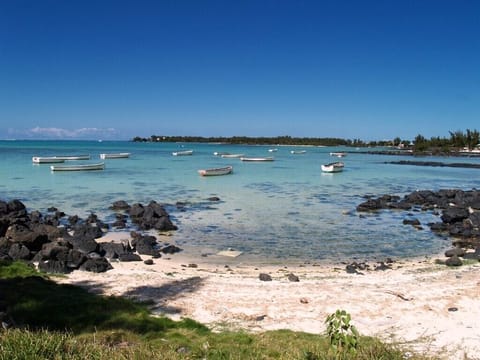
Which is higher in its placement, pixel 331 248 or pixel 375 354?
pixel 375 354

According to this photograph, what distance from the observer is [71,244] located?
14016 mm

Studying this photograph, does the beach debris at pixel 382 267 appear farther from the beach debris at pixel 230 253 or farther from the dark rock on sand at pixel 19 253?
the dark rock on sand at pixel 19 253

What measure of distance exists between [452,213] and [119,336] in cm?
1921

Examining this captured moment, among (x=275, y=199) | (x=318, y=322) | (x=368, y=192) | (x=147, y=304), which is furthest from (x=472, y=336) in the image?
(x=368, y=192)

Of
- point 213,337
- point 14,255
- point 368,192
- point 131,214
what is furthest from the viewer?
point 368,192

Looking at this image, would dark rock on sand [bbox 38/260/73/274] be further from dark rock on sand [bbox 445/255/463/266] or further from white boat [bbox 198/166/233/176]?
white boat [bbox 198/166/233/176]

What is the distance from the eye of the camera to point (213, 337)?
668 cm

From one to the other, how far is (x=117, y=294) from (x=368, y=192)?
92.9ft

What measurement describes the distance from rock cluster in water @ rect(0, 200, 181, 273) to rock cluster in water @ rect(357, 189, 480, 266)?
10.6 m

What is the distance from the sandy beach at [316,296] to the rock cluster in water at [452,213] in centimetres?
189

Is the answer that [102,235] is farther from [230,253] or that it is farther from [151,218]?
[230,253]

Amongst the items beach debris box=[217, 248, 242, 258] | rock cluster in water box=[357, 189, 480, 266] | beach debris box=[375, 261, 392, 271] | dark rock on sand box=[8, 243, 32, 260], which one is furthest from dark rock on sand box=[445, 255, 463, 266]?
dark rock on sand box=[8, 243, 32, 260]

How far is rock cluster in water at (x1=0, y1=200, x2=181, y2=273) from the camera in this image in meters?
11.8

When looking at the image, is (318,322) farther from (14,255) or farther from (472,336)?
(14,255)
